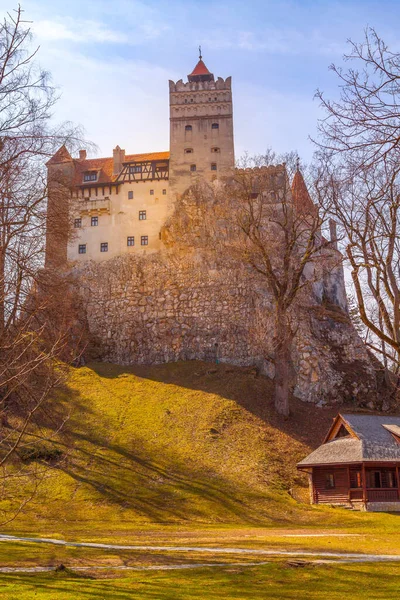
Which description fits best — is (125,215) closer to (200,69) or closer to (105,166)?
(105,166)

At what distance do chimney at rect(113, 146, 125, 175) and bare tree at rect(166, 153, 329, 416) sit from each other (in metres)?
10.4

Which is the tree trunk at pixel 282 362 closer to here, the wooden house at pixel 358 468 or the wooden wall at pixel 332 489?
the wooden house at pixel 358 468

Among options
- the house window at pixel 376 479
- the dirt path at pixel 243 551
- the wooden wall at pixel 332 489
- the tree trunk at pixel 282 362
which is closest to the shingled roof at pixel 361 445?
the wooden wall at pixel 332 489

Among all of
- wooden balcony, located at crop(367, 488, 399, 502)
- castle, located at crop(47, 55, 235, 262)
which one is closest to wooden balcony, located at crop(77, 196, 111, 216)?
castle, located at crop(47, 55, 235, 262)

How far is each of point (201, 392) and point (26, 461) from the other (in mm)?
15786

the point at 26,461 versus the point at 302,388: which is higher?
the point at 302,388

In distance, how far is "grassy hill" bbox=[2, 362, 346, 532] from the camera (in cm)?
3071

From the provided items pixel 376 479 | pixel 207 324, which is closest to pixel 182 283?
pixel 207 324

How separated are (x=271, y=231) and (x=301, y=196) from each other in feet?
23.1

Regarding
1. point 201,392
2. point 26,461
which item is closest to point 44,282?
point 26,461

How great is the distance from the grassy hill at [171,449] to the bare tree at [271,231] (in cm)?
411

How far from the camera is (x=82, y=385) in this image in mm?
48156

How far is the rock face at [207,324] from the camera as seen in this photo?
4784 cm

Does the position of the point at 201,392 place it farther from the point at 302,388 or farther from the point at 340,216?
the point at 340,216
